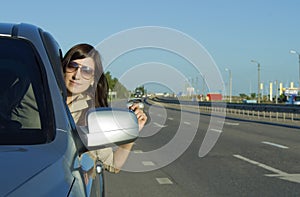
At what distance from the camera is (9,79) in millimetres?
3008

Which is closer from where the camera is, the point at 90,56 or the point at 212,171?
the point at 90,56

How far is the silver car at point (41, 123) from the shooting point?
6.94ft

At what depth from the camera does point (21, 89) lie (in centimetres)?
301

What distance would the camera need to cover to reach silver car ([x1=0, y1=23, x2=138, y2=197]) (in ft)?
6.94

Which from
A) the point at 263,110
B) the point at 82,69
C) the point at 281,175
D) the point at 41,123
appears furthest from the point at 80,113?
the point at 263,110

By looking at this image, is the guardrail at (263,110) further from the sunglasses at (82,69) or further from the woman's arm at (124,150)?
the sunglasses at (82,69)

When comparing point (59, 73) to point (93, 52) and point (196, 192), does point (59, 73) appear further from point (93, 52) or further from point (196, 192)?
point (196, 192)

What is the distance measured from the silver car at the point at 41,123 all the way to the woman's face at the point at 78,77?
587 mm

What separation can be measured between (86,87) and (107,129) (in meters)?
1.32

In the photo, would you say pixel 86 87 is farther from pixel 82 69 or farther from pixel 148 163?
pixel 148 163

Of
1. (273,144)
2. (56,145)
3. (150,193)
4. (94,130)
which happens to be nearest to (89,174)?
(94,130)

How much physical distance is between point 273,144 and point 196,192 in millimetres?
8716

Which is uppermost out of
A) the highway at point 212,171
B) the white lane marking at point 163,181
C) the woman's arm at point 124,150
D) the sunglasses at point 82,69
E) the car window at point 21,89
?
the sunglasses at point 82,69

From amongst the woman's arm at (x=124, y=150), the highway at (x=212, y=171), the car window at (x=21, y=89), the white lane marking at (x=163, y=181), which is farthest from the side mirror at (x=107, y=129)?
the white lane marking at (x=163, y=181)
